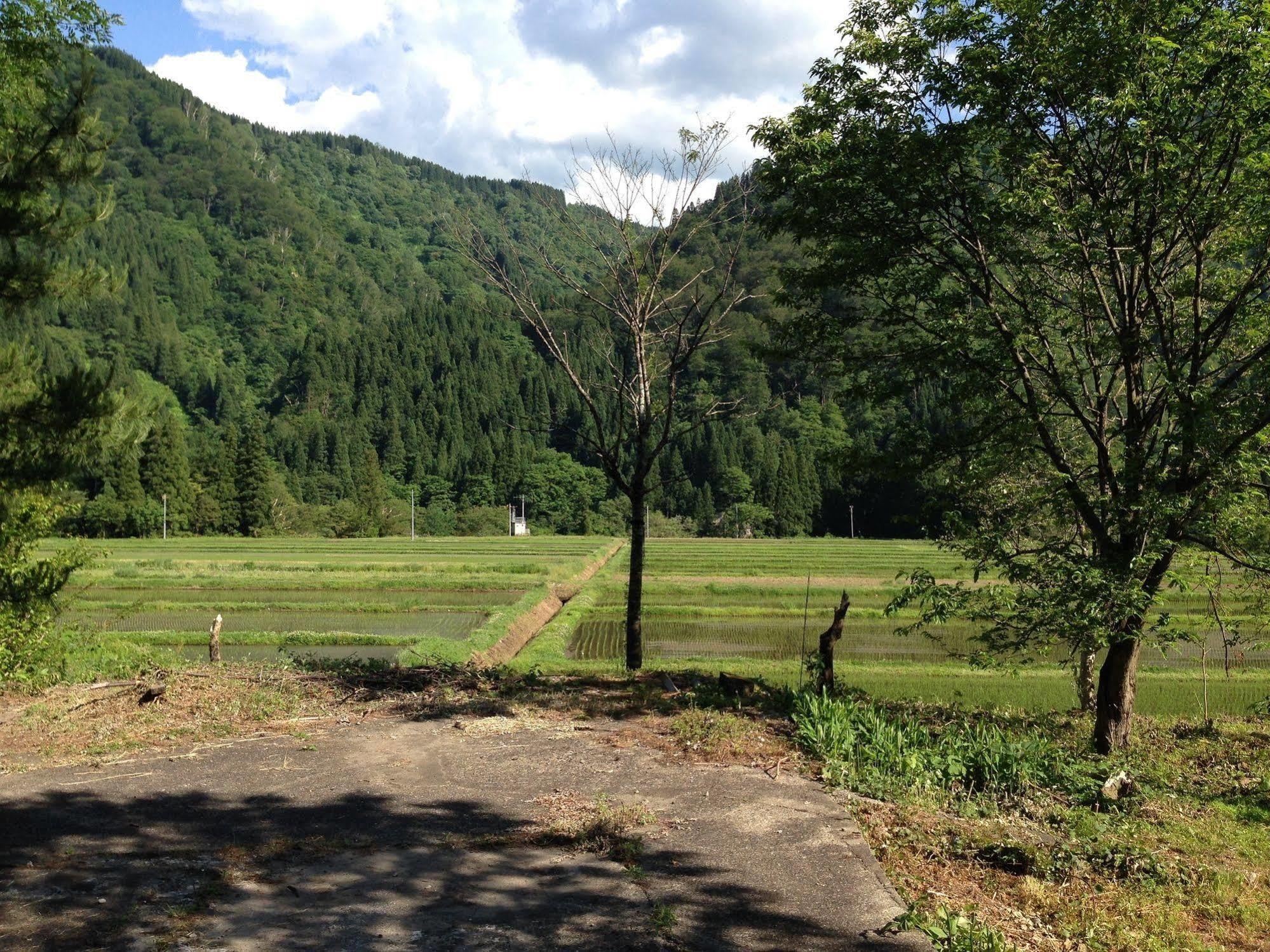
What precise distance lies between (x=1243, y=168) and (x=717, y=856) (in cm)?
937

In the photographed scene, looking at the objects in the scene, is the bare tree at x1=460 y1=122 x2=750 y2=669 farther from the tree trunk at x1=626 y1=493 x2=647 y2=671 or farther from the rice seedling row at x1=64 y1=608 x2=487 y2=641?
the rice seedling row at x1=64 y1=608 x2=487 y2=641

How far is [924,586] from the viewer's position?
35.3 feet

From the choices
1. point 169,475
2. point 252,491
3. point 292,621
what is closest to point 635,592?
point 292,621

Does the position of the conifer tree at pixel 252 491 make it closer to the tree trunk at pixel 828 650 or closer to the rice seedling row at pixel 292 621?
the rice seedling row at pixel 292 621

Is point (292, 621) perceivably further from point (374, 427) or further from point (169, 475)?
point (374, 427)

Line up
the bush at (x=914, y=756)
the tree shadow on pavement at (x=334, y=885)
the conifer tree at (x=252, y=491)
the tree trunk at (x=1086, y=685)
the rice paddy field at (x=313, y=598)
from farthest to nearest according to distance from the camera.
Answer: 1. the conifer tree at (x=252, y=491)
2. the rice paddy field at (x=313, y=598)
3. the tree trunk at (x=1086, y=685)
4. the bush at (x=914, y=756)
5. the tree shadow on pavement at (x=334, y=885)

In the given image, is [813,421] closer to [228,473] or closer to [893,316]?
[228,473]

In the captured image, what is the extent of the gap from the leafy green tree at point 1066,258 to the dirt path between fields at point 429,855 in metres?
4.68

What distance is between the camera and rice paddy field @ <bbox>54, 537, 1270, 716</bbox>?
69.4 feet

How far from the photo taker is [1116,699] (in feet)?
37.2

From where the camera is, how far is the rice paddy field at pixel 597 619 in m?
21.1

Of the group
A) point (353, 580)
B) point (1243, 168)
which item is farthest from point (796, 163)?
point (353, 580)

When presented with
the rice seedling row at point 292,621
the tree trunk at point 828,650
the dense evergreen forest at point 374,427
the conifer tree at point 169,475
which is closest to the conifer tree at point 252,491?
the dense evergreen forest at point 374,427

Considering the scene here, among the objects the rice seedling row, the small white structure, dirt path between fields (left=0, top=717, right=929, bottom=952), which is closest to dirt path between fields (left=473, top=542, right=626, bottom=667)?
the rice seedling row
